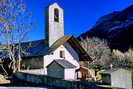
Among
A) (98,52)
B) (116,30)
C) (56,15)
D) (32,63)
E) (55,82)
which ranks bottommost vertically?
(55,82)

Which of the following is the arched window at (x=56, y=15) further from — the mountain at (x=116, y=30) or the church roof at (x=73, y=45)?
the mountain at (x=116, y=30)

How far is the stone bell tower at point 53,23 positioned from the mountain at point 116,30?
159 ft

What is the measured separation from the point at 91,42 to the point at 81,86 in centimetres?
4549

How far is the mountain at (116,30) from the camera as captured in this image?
291ft

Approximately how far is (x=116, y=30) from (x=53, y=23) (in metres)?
77.2

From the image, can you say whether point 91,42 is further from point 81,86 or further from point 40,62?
point 81,86

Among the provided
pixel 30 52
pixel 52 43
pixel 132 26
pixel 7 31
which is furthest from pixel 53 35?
pixel 132 26

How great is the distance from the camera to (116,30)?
110500 millimetres

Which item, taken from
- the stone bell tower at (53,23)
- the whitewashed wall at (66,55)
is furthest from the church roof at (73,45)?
the stone bell tower at (53,23)

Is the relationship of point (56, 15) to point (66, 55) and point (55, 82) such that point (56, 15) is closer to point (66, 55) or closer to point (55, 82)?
point (66, 55)

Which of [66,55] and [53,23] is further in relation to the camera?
[66,55]

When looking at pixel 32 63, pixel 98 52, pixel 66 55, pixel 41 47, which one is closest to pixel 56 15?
pixel 41 47

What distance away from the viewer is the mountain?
88.6 metres

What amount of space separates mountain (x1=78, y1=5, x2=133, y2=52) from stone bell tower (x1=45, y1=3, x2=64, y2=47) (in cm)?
4837
